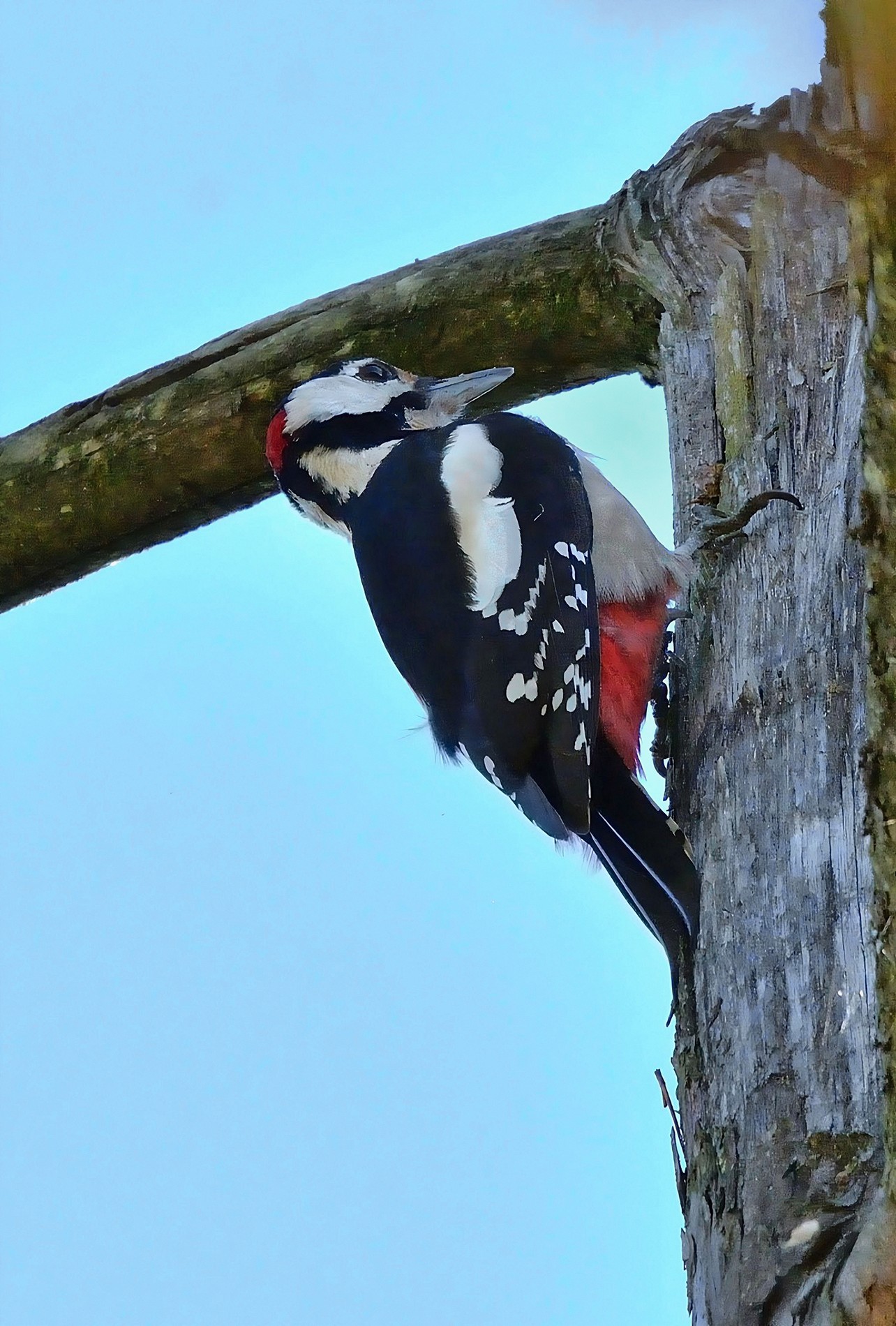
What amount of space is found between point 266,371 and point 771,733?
160cm

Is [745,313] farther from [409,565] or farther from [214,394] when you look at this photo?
[214,394]

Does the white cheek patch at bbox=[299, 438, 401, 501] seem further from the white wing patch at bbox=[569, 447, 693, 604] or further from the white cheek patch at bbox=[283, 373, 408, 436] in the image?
the white wing patch at bbox=[569, 447, 693, 604]

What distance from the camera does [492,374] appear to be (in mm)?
2809

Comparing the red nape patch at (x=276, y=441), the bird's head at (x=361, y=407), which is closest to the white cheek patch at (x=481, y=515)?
the bird's head at (x=361, y=407)

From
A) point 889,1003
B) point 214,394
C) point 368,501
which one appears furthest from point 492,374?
point 889,1003

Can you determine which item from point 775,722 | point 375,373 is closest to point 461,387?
point 375,373

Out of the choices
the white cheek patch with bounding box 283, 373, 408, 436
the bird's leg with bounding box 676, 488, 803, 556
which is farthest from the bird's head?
the bird's leg with bounding box 676, 488, 803, 556

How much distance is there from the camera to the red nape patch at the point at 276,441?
9.18ft

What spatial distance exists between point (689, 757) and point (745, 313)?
787 mm

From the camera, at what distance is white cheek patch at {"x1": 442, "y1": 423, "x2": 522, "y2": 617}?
2389 millimetres

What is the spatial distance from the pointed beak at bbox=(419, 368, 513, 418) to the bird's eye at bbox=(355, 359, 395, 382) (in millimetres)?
81

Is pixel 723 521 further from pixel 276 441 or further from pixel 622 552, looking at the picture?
pixel 276 441

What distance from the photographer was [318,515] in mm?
3033

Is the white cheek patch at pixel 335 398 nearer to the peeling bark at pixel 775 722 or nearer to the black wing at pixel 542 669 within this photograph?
the black wing at pixel 542 669
